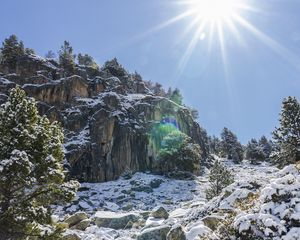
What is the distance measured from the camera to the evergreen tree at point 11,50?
2995 inches

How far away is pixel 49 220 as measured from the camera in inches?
631

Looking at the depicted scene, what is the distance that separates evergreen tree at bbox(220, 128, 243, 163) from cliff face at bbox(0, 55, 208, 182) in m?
15.6

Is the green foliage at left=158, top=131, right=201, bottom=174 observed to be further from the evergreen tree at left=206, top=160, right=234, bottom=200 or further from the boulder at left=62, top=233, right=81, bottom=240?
the boulder at left=62, top=233, right=81, bottom=240

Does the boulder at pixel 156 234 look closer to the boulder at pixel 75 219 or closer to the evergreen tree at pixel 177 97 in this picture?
the boulder at pixel 75 219

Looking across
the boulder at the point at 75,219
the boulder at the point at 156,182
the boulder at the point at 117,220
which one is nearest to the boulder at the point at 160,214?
the boulder at the point at 117,220

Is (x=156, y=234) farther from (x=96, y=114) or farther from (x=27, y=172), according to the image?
(x=96, y=114)

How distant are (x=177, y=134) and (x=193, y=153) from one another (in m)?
5.43

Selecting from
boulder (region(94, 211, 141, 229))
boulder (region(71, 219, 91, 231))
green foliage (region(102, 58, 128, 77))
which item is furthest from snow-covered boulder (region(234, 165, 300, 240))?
green foliage (region(102, 58, 128, 77))

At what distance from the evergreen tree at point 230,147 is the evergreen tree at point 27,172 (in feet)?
263

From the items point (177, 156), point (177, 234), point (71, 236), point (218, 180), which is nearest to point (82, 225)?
point (71, 236)

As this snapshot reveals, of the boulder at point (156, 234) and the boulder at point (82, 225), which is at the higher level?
the boulder at point (82, 225)

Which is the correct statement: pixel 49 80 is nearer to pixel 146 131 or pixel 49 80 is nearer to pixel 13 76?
pixel 13 76

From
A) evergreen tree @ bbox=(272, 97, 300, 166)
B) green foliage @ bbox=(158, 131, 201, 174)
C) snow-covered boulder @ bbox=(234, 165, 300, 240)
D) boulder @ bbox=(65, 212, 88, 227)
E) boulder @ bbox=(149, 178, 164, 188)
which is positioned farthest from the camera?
green foliage @ bbox=(158, 131, 201, 174)

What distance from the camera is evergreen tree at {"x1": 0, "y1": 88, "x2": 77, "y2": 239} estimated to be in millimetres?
15062
